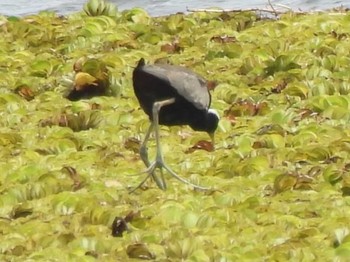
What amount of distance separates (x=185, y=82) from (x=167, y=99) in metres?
0.14

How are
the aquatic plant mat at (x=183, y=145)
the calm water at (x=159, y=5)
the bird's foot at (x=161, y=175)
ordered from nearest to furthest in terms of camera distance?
the aquatic plant mat at (x=183, y=145) < the bird's foot at (x=161, y=175) < the calm water at (x=159, y=5)

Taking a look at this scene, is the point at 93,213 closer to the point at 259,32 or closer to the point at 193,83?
the point at 193,83

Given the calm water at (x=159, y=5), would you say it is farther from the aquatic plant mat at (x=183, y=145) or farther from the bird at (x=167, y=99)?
the bird at (x=167, y=99)

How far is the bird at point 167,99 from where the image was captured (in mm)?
5891

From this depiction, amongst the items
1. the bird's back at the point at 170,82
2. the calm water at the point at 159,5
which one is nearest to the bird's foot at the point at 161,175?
the bird's back at the point at 170,82

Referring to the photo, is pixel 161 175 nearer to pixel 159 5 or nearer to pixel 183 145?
pixel 183 145

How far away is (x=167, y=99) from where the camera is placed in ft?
19.6

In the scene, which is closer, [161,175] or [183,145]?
[161,175]

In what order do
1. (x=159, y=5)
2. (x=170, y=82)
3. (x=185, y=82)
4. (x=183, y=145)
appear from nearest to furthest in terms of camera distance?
(x=170, y=82), (x=185, y=82), (x=183, y=145), (x=159, y=5)

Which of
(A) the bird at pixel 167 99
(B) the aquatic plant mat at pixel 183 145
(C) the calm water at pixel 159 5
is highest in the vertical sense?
(A) the bird at pixel 167 99

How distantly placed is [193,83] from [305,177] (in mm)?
741

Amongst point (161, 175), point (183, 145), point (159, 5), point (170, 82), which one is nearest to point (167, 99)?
point (170, 82)

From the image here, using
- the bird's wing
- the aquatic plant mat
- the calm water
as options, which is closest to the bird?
the bird's wing

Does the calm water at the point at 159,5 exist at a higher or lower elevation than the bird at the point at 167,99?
lower
